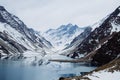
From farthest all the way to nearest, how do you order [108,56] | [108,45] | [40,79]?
[108,45] < [108,56] < [40,79]

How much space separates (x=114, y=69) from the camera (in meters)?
75.4

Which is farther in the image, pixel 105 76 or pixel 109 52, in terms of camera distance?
pixel 109 52

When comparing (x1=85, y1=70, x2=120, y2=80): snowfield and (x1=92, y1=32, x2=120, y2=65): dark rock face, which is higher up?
(x1=92, y1=32, x2=120, y2=65): dark rock face

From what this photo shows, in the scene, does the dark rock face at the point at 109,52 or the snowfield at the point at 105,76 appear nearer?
the snowfield at the point at 105,76

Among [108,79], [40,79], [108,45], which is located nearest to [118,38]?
[108,45]

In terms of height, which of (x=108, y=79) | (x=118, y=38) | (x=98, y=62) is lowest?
(x=108, y=79)

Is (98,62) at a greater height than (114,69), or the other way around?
(98,62)

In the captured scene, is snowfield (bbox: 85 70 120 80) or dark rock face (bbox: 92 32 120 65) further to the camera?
dark rock face (bbox: 92 32 120 65)

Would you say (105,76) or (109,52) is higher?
(109,52)

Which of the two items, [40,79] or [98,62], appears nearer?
[40,79]

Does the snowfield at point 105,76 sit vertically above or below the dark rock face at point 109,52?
below

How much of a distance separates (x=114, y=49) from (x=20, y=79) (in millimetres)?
79623

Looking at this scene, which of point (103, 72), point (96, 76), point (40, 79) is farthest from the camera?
point (40, 79)

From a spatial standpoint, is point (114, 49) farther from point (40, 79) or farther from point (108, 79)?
point (108, 79)
